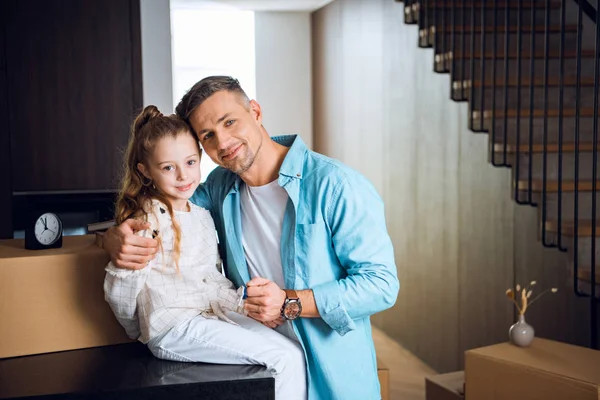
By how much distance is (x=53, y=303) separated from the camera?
1664 mm

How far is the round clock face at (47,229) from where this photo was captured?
1.70 metres

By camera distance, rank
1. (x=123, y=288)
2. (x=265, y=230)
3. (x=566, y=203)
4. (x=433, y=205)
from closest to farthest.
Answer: (x=123, y=288), (x=265, y=230), (x=566, y=203), (x=433, y=205)

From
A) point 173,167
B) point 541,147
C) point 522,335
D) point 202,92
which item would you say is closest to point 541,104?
point 541,147

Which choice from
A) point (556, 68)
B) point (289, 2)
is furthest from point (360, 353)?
point (289, 2)

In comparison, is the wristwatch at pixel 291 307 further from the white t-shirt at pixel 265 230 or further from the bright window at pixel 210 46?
the bright window at pixel 210 46

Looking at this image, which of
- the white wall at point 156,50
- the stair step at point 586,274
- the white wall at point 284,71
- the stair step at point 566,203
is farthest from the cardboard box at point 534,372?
the white wall at point 284,71

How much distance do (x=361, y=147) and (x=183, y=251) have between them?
4.55 meters

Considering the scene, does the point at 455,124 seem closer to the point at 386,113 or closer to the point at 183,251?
the point at 386,113

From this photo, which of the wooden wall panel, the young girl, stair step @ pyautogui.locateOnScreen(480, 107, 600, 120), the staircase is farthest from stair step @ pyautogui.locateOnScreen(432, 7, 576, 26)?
the young girl

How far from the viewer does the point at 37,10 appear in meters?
3.75

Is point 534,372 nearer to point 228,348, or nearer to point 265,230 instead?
point 265,230

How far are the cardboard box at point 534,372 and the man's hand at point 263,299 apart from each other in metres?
1.30

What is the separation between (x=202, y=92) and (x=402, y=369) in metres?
3.49

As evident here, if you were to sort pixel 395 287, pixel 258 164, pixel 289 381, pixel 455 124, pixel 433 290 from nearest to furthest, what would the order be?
pixel 289 381, pixel 395 287, pixel 258 164, pixel 455 124, pixel 433 290
